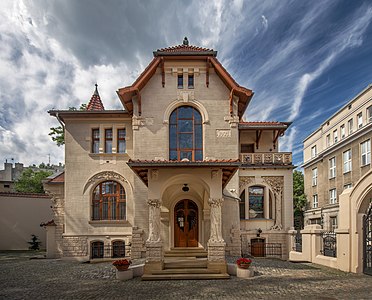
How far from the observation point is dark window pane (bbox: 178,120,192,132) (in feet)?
59.8

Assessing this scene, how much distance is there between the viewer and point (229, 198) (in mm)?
17812

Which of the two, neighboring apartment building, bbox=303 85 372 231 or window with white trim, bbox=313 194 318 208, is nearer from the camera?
neighboring apartment building, bbox=303 85 372 231

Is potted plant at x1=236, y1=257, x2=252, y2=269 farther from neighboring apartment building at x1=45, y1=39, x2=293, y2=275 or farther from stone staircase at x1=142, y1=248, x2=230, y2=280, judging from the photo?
neighboring apartment building at x1=45, y1=39, x2=293, y2=275

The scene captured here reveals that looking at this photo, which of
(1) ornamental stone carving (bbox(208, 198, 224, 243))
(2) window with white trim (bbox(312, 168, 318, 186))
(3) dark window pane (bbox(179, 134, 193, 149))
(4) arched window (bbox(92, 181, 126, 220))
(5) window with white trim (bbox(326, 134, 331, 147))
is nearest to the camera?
(1) ornamental stone carving (bbox(208, 198, 224, 243))

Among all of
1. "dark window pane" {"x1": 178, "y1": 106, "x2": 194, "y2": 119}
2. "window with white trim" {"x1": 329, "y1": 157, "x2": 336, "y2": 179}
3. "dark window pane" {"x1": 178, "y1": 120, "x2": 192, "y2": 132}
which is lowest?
"window with white trim" {"x1": 329, "y1": 157, "x2": 336, "y2": 179}

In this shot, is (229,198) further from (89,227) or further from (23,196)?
(23,196)

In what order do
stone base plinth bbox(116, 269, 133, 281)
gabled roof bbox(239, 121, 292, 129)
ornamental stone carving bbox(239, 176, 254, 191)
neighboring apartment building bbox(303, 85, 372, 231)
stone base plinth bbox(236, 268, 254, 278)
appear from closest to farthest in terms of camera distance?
stone base plinth bbox(116, 269, 133, 281) → stone base plinth bbox(236, 268, 254, 278) → ornamental stone carving bbox(239, 176, 254, 191) → gabled roof bbox(239, 121, 292, 129) → neighboring apartment building bbox(303, 85, 372, 231)

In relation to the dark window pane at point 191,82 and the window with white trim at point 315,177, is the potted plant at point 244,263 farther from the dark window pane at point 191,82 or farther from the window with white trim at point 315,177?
the window with white trim at point 315,177

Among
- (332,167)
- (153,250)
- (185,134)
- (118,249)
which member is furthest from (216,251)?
(332,167)

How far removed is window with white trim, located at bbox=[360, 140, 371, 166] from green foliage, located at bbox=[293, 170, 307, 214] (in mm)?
13887

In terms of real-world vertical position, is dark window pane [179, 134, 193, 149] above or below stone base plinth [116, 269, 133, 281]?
above

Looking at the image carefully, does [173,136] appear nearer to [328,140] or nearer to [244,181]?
[244,181]

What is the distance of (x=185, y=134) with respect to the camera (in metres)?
18.2

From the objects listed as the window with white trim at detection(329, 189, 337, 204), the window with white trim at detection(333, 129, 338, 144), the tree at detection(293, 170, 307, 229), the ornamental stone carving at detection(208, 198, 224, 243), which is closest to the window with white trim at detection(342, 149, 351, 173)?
the window with white trim at detection(329, 189, 337, 204)
